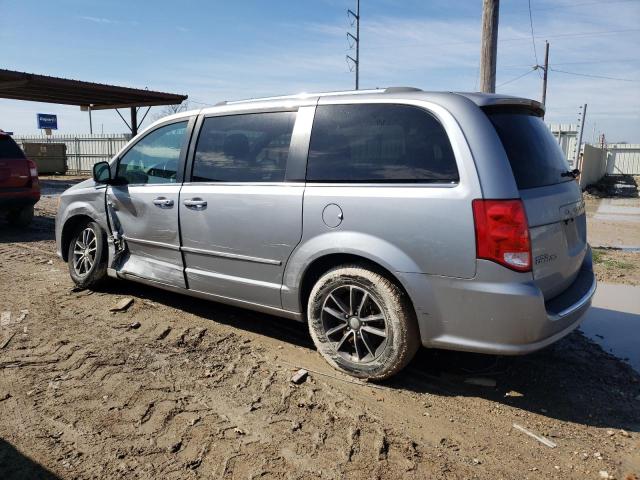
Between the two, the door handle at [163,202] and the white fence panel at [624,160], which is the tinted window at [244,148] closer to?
the door handle at [163,202]

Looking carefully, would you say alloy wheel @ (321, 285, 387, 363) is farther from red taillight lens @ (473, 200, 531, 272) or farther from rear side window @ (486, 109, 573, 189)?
rear side window @ (486, 109, 573, 189)

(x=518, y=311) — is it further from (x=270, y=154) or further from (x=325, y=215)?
(x=270, y=154)

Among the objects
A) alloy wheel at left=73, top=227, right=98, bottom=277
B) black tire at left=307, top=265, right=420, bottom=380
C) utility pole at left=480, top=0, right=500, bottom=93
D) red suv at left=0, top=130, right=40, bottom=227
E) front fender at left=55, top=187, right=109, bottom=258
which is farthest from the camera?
red suv at left=0, top=130, right=40, bottom=227

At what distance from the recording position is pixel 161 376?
3564mm

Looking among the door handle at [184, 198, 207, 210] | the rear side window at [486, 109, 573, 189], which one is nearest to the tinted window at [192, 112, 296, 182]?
the door handle at [184, 198, 207, 210]

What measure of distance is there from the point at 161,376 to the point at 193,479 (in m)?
1.18

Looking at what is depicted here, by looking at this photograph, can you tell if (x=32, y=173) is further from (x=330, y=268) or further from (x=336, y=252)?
(x=336, y=252)

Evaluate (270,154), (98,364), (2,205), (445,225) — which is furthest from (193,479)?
(2,205)

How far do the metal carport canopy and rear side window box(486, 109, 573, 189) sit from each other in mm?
15981

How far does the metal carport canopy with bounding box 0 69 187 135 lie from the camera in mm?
15844

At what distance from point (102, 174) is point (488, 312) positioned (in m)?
3.88

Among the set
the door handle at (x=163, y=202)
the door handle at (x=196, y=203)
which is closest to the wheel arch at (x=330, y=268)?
the door handle at (x=196, y=203)

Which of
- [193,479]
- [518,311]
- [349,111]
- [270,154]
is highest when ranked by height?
[349,111]

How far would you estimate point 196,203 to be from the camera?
4.21 metres
